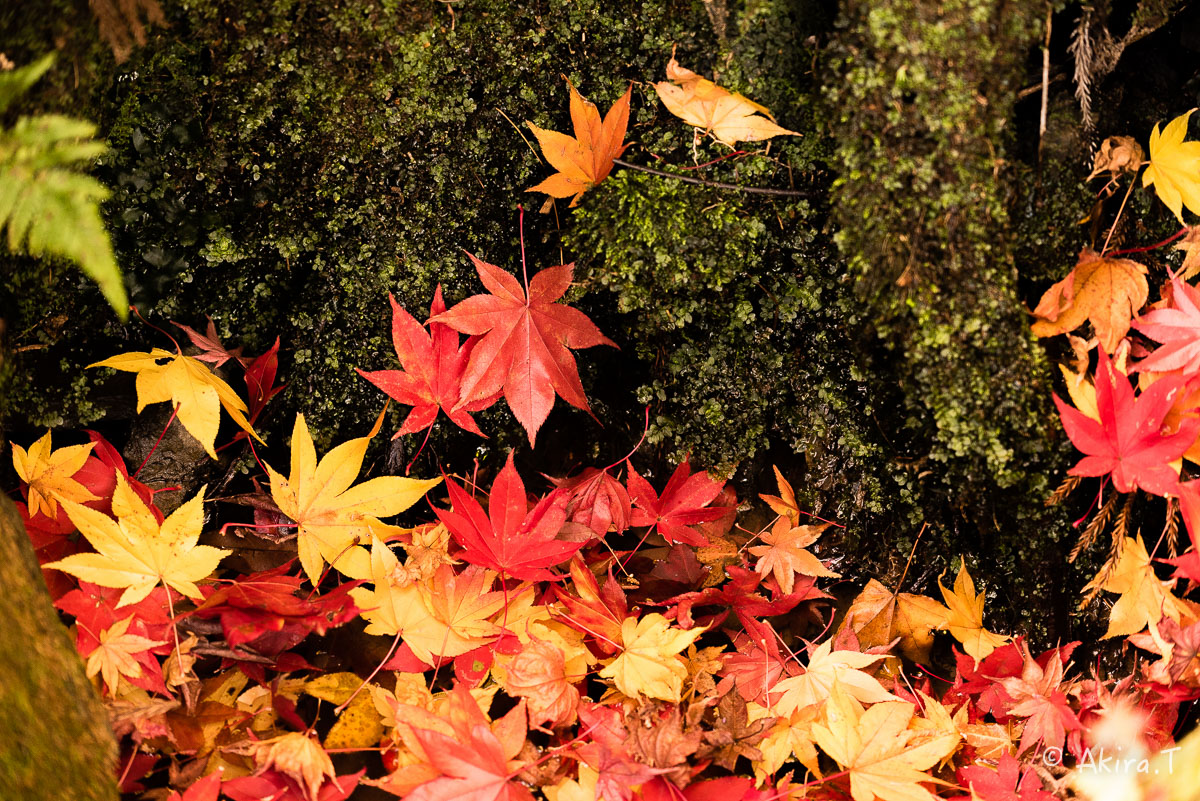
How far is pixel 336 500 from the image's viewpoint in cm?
135

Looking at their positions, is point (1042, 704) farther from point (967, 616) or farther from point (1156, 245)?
point (1156, 245)

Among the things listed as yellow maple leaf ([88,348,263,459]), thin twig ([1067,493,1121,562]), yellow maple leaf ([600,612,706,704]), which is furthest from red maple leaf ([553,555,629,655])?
thin twig ([1067,493,1121,562])

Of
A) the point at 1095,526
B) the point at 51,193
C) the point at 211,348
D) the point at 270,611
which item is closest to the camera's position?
the point at 51,193

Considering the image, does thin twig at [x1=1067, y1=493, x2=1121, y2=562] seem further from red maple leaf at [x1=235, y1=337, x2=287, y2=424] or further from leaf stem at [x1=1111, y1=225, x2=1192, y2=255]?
red maple leaf at [x1=235, y1=337, x2=287, y2=424]

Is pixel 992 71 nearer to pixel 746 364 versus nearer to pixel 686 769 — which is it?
pixel 746 364

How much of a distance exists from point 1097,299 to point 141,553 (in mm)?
1670

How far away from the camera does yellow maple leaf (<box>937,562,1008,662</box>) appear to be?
1.44 metres

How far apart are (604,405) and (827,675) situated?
27.2 inches

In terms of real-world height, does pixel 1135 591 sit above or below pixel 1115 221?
below

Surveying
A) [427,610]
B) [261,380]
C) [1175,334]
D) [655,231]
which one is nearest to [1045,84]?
[1175,334]

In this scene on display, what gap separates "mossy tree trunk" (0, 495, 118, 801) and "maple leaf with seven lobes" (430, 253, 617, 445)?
2.25ft

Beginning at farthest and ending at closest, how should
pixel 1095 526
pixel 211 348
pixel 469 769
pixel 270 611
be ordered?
pixel 211 348 < pixel 1095 526 < pixel 270 611 < pixel 469 769

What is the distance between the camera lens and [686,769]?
3.77 ft

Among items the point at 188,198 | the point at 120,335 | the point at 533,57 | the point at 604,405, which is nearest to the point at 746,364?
the point at 604,405
